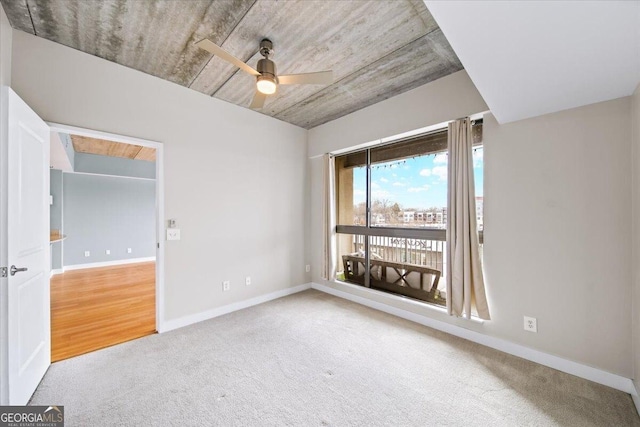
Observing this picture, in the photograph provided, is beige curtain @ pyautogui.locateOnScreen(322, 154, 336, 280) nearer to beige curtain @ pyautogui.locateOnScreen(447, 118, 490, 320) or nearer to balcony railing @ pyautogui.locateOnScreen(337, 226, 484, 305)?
balcony railing @ pyautogui.locateOnScreen(337, 226, 484, 305)

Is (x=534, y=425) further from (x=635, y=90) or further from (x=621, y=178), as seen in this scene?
(x=635, y=90)

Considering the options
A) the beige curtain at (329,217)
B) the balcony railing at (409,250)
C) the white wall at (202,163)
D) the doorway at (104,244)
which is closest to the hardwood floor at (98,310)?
the doorway at (104,244)

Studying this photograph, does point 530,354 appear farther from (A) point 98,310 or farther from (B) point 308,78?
(A) point 98,310

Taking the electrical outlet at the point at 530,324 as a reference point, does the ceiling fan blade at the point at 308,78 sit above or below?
above

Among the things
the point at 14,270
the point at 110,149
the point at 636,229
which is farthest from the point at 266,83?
the point at 110,149

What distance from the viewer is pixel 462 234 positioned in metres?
2.53

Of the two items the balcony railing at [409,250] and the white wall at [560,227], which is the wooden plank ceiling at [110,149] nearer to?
the balcony railing at [409,250]

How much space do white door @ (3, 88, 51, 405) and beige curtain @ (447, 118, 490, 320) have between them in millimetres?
3511

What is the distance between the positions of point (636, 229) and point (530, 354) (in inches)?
51.2

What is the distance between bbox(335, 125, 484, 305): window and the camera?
2998 mm

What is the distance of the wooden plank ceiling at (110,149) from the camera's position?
16.9 ft

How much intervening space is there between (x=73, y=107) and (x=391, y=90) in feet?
10.9

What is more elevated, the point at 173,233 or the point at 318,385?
the point at 173,233

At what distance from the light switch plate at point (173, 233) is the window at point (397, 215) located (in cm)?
233
